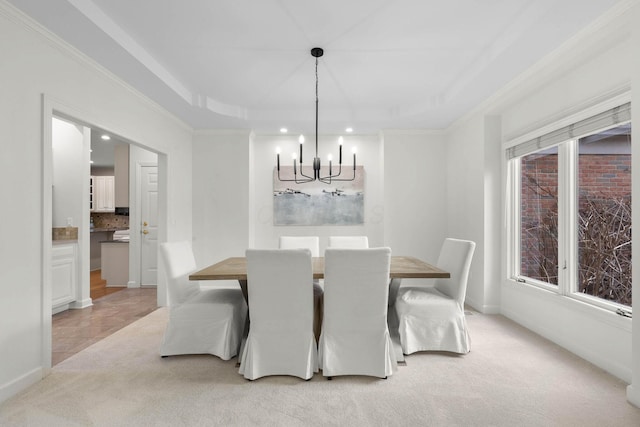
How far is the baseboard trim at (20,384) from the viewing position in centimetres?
207

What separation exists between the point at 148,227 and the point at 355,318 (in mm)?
4207

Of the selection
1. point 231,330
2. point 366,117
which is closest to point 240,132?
point 366,117

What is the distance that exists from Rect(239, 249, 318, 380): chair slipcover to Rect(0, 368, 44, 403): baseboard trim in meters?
1.42

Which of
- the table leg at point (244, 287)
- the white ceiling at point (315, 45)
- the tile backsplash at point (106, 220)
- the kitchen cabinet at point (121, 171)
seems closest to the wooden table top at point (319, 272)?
the table leg at point (244, 287)

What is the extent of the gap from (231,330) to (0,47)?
2418 millimetres

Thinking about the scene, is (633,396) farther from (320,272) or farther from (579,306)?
(320,272)

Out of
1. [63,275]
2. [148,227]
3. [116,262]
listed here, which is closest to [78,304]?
[63,275]

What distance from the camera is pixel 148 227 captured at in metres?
5.30

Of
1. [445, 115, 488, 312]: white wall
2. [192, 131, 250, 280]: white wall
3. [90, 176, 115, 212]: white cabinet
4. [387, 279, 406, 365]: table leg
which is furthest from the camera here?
[90, 176, 115, 212]: white cabinet

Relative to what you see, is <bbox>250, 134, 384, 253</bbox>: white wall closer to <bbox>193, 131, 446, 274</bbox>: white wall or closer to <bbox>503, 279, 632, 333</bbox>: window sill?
<bbox>193, 131, 446, 274</bbox>: white wall

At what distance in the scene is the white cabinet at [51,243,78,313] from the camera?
12.7ft

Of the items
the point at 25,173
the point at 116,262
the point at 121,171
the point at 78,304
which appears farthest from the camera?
the point at 121,171

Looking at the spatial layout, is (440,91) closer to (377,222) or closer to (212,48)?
(377,222)

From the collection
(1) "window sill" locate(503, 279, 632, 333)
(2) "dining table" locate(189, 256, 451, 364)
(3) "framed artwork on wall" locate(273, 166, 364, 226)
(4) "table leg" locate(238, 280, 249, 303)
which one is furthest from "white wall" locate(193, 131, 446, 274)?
(4) "table leg" locate(238, 280, 249, 303)
